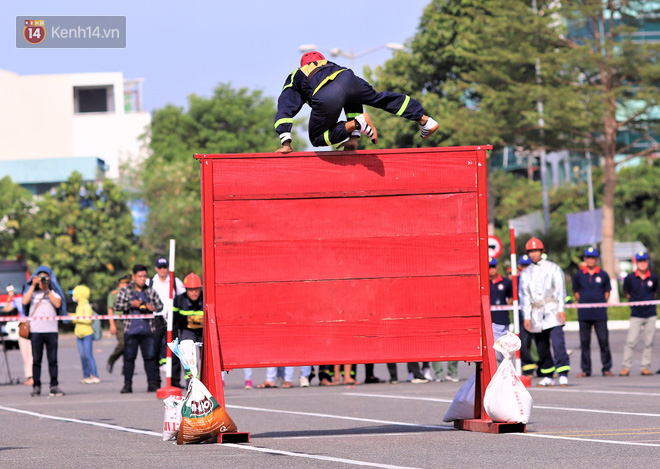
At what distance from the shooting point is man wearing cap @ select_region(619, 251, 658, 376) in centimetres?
1997

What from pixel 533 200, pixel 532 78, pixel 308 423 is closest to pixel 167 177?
pixel 533 200

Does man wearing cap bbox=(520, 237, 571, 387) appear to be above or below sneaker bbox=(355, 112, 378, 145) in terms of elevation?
below

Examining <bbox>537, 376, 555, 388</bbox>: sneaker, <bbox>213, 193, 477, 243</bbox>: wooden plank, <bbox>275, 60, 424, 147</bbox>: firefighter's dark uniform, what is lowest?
<bbox>537, 376, 555, 388</bbox>: sneaker

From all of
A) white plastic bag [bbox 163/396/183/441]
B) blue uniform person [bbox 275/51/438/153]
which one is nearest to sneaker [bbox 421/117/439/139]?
blue uniform person [bbox 275/51/438/153]

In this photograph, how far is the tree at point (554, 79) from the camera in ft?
128

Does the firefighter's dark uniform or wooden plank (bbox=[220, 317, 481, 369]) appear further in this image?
wooden plank (bbox=[220, 317, 481, 369])

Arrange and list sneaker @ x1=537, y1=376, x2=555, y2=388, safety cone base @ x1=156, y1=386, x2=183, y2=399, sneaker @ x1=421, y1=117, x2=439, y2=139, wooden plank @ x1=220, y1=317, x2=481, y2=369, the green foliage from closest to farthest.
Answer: sneaker @ x1=421, y1=117, x2=439, y2=139 < wooden plank @ x1=220, y1=317, x2=481, y2=369 < safety cone base @ x1=156, y1=386, x2=183, y2=399 < sneaker @ x1=537, y1=376, x2=555, y2=388 < the green foliage

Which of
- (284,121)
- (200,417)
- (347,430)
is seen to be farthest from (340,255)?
(347,430)

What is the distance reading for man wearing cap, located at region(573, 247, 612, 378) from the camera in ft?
65.2

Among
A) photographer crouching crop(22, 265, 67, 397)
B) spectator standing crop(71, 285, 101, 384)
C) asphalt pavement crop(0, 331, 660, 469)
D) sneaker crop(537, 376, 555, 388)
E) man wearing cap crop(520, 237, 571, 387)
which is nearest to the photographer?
→ asphalt pavement crop(0, 331, 660, 469)

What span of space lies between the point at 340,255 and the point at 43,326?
9291mm

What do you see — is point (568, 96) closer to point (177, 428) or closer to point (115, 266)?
point (115, 266)

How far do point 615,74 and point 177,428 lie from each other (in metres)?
32.2

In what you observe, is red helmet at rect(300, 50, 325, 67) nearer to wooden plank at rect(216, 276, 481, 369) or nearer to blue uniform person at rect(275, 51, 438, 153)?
blue uniform person at rect(275, 51, 438, 153)
